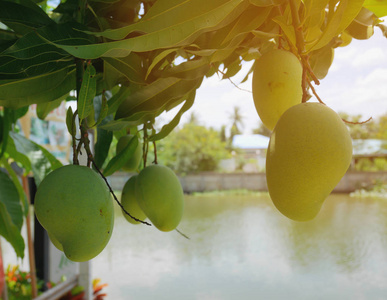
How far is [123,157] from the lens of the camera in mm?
406

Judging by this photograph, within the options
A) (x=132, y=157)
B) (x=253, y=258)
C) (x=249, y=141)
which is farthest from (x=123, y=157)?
(x=249, y=141)

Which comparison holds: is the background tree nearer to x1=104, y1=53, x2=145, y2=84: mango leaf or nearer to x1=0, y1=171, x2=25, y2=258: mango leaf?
x1=0, y1=171, x2=25, y2=258: mango leaf

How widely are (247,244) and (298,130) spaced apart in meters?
6.71

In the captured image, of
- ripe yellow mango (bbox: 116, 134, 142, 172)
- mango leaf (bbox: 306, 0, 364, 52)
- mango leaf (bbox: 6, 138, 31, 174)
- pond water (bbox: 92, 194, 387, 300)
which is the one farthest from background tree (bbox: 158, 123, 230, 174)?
mango leaf (bbox: 306, 0, 364, 52)

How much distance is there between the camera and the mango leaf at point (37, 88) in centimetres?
32

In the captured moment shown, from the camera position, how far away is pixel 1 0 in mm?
333

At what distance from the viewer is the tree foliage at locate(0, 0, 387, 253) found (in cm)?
23

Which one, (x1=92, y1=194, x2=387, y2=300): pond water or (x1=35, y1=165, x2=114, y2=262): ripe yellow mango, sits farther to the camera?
(x1=92, y1=194, x2=387, y2=300): pond water

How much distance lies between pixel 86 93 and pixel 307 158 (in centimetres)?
16

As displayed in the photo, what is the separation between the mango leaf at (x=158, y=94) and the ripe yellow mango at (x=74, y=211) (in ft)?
0.29

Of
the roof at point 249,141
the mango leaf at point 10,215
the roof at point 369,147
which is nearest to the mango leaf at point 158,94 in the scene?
the mango leaf at point 10,215

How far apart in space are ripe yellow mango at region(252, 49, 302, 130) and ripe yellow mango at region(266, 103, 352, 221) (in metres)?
0.05

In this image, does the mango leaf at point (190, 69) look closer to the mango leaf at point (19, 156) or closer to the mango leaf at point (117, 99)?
the mango leaf at point (117, 99)

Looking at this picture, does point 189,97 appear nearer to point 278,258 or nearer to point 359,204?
point 278,258
